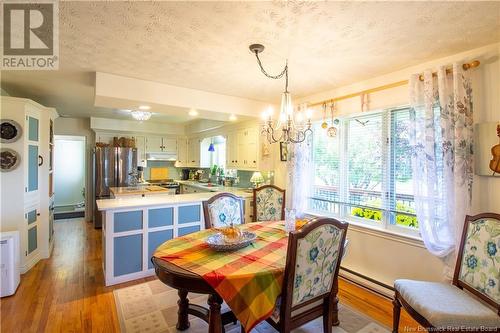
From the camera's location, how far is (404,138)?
8.84 ft

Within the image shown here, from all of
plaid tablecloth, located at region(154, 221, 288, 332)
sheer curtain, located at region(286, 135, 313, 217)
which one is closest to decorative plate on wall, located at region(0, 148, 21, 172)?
plaid tablecloth, located at region(154, 221, 288, 332)

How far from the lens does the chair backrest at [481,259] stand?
5.53 ft

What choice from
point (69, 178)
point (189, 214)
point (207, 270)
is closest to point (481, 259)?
point (207, 270)

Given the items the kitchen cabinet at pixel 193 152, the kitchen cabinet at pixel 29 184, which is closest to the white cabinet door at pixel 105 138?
the kitchen cabinet at pixel 193 152

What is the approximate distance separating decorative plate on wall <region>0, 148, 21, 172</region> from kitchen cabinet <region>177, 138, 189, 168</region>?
13.0 feet

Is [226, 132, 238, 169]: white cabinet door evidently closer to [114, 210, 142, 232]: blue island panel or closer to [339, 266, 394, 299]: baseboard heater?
[114, 210, 142, 232]: blue island panel

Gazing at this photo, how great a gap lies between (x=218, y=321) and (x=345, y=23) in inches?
85.2

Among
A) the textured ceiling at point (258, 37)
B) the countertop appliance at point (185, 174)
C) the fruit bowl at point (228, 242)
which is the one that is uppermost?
the textured ceiling at point (258, 37)

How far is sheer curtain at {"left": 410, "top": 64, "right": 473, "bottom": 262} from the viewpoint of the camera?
2135 millimetres

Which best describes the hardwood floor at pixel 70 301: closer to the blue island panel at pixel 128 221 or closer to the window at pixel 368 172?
the blue island panel at pixel 128 221

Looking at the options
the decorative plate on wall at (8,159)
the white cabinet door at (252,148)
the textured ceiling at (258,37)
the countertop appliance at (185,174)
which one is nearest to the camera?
the textured ceiling at (258,37)

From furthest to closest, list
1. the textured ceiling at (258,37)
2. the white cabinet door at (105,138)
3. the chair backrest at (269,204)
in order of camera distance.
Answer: the white cabinet door at (105,138) → the chair backrest at (269,204) → the textured ceiling at (258,37)

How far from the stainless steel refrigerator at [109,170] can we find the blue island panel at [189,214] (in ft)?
9.59

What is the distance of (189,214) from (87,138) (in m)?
4.07
